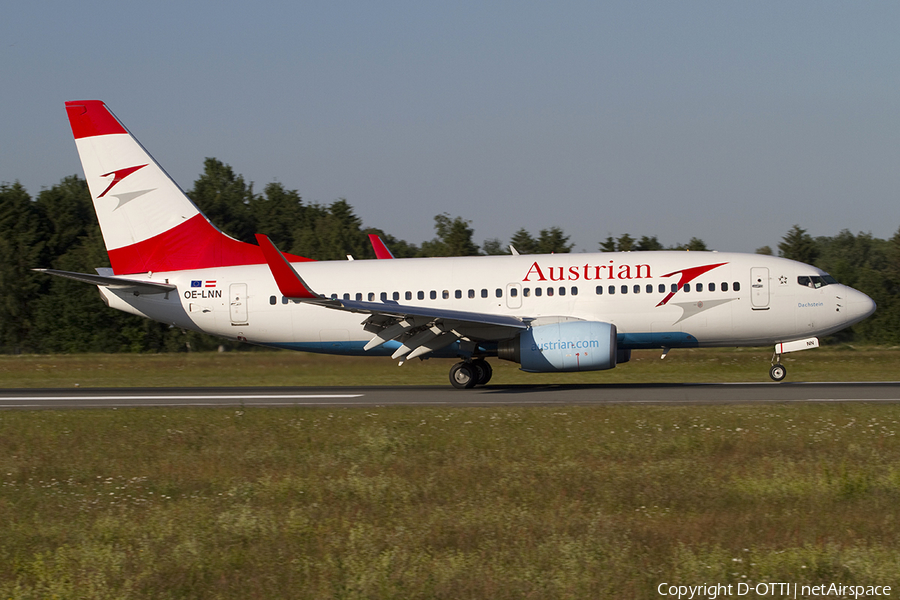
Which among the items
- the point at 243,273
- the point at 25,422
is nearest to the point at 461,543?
the point at 25,422

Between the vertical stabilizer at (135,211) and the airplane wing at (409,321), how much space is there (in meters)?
4.70

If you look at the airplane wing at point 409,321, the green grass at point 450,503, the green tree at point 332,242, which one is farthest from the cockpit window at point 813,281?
the green tree at point 332,242

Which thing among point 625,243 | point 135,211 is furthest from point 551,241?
point 135,211

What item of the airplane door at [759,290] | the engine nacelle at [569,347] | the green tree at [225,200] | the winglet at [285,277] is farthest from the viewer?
the green tree at [225,200]

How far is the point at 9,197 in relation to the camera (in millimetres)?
69000

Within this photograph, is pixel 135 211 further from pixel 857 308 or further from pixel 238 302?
pixel 857 308

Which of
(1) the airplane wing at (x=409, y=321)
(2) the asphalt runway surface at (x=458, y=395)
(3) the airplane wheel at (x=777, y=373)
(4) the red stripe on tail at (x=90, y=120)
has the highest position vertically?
(4) the red stripe on tail at (x=90, y=120)

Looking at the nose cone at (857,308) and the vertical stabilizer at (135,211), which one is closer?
the nose cone at (857,308)

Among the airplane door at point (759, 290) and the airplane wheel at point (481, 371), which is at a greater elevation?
the airplane door at point (759, 290)

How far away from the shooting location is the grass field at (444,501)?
793 cm

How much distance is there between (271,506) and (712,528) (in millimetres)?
5225

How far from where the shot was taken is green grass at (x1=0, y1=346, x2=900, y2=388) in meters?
27.3

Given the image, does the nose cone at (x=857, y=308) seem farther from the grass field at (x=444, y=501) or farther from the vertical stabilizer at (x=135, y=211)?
the vertical stabilizer at (x=135, y=211)

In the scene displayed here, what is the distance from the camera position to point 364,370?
26.5 metres
